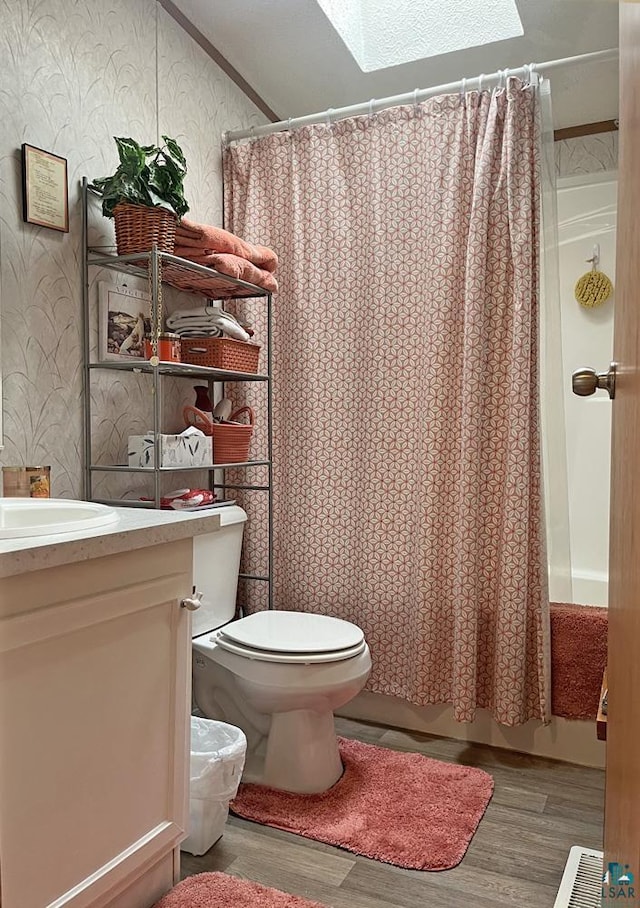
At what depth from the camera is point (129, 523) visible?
1475mm

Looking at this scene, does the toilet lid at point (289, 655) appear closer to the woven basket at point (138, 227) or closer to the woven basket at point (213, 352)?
the woven basket at point (213, 352)

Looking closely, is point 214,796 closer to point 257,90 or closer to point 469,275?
point 469,275

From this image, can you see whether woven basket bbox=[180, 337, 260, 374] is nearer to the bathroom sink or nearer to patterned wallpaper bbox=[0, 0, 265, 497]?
patterned wallpaper bbox=[0, 0, 265, 497]

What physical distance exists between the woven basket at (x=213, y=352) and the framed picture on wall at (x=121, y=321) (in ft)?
0.54

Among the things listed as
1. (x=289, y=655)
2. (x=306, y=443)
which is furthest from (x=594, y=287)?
(x=289, y=655)

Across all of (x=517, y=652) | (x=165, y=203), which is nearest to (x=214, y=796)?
(x=517, y=652)

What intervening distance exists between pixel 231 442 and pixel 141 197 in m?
0.85

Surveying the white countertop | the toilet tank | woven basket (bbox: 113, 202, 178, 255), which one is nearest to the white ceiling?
woven basket (bbox: 113, 202, 178, 255)

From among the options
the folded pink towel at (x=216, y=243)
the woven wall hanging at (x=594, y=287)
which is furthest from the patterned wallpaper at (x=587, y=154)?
the folded pink towel at (x=216, y=243)

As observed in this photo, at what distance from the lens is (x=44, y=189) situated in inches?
74.5

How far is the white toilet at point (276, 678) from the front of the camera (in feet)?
6.56

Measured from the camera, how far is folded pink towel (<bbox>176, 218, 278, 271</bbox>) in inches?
86.4

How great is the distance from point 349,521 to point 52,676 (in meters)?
1.52

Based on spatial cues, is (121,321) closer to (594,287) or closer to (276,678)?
(276,678)
